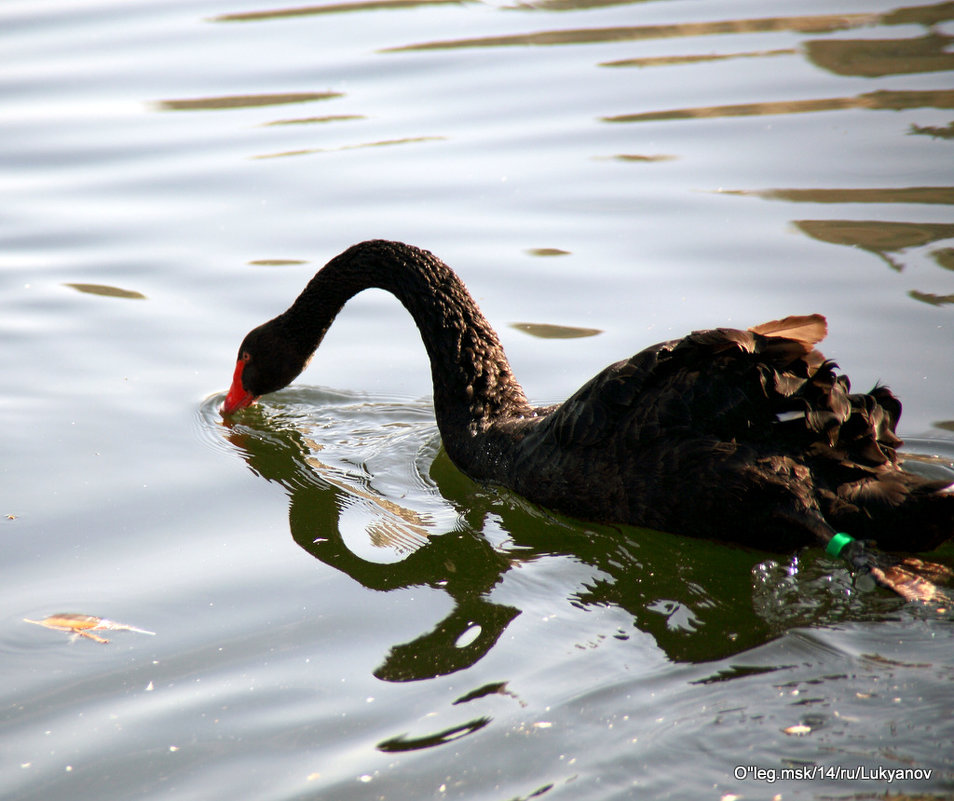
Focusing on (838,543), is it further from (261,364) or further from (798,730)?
(261,364)

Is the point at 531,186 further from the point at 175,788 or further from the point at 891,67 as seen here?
the point at 175,788

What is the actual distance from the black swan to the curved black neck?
46 centimetres

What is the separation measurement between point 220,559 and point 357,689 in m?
1.24

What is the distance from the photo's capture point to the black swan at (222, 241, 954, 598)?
4270 mm

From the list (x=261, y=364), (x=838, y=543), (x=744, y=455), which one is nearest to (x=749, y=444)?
(x=744, y=455)

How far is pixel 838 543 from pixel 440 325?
8.06ft

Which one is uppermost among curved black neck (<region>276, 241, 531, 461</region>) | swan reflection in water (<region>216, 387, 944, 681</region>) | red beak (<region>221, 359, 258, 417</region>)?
curved black neck (<region>276, 241, 531, 461</region>)

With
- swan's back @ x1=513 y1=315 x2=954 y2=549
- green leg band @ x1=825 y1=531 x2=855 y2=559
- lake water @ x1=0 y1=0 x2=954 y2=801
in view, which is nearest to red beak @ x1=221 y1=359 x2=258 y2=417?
lake water @ x1=0 y1=0 x2=954 y2=801

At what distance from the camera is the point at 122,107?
10.7m

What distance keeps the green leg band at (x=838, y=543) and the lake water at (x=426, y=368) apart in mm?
176

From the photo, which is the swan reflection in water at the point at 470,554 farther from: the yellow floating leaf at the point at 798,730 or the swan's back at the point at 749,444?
the yellow floating leaf at the point at 798,730

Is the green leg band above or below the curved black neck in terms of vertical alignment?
below

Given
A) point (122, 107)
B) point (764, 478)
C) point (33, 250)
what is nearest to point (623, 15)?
point (122, 107)

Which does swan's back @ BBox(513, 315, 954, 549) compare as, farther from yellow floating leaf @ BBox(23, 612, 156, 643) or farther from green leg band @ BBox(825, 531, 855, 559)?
yellow floating leaf @ BBox(23, 612, 156, 643)
